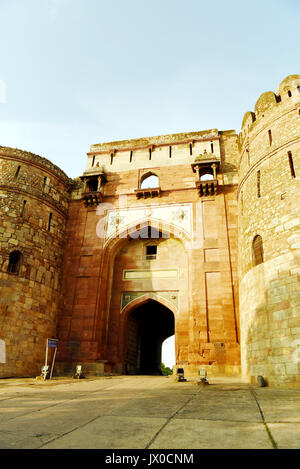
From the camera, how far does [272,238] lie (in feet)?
30.4

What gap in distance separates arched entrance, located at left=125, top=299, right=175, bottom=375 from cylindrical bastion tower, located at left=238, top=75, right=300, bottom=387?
18.8ft

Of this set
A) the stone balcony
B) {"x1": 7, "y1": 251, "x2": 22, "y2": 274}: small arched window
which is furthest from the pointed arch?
{"x1": 7, "y1": 251, "x2": 22, "y2": 274}: small arched window

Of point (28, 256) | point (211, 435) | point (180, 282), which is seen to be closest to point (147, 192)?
point (180, 282)

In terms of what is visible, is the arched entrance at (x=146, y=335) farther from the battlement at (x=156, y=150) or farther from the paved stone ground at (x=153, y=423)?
the paved stone ground at (x=153, y=423)

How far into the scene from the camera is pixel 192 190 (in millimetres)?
15438

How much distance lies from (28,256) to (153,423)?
10716 mm

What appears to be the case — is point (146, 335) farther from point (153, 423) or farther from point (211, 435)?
point (211, 435)

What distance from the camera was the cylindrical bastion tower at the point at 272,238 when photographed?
8.05 m

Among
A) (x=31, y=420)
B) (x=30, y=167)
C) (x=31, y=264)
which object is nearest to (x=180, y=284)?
(x=31, y=264)

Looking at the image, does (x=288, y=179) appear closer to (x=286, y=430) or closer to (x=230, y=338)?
(x=230, y=338)

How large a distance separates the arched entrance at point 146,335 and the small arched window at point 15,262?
5.32 m

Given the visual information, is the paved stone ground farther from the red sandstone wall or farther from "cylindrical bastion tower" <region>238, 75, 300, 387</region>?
the red sandstone wall

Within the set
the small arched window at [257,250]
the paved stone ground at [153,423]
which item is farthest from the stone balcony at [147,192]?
the paved stone ground at [153,423]

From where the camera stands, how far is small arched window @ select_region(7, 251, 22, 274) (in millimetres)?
12914
